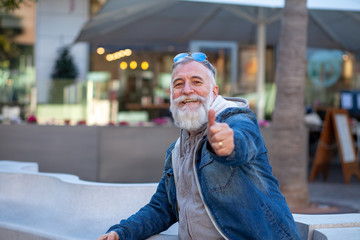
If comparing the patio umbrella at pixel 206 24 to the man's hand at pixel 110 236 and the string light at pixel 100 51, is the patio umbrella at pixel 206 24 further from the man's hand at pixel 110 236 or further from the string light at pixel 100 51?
the man's hand at pixel 110 236

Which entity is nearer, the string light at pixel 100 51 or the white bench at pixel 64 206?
the white bench at pixel 64 206

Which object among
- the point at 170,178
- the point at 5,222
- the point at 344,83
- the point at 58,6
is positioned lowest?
the point at 5,222

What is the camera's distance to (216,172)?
2.10 m

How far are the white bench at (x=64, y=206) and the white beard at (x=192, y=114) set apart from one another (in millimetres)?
651

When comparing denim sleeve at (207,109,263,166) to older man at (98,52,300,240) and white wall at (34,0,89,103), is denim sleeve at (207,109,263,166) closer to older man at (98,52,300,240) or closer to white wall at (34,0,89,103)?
older man at (98,52,300,240)

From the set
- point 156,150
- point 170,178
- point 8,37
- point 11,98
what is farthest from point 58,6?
point 170,178

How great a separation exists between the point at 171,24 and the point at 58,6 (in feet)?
17.6

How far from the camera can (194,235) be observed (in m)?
2.24

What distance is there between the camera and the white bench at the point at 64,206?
3216mm

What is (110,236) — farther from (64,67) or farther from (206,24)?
(64,67)

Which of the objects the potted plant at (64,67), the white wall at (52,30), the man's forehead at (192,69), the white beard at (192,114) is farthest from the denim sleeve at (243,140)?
the white wall at (52,30)

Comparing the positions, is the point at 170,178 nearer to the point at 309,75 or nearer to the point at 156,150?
the point at 156,150

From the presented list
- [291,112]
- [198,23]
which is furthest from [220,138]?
[198,23]

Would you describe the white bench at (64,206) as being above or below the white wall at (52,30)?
below
